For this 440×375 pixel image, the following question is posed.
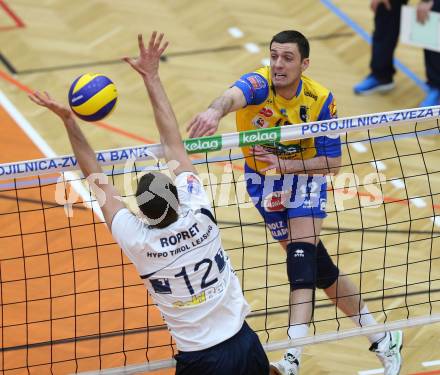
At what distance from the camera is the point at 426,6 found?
10.8m

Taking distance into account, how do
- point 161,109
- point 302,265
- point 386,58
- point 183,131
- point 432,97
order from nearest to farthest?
point 161,109
point 302,265
point 183,131
point 432,97
point 386,58

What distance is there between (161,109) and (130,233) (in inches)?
33.9

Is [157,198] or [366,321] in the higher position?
[157,198]

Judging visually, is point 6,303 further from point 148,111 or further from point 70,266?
point 148,111

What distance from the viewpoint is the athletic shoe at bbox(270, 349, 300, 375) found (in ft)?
22.8

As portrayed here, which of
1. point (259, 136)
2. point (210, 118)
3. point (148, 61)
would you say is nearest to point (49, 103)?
point (148, 61)

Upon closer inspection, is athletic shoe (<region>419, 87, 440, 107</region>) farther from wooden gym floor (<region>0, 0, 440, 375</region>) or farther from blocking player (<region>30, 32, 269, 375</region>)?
blocking player (<region>30, 32, 269, 375</region>)

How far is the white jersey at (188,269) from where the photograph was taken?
5938mm

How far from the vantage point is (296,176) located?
289 inches

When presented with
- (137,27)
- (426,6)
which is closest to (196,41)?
(137,27)

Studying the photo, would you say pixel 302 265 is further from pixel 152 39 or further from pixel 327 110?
pixel 152 39

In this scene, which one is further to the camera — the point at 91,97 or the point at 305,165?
the point at 305,165

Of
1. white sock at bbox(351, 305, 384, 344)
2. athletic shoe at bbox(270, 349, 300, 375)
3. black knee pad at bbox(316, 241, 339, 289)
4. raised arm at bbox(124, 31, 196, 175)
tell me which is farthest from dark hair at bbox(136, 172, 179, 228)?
white sock at bbox(351, 305, 384, 344)

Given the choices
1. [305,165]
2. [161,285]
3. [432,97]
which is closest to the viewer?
[161,285]
